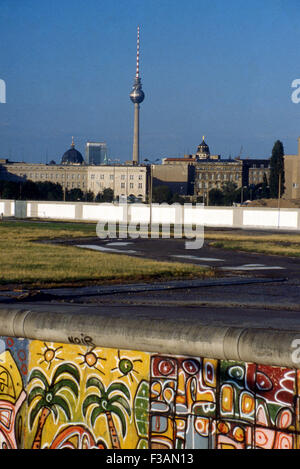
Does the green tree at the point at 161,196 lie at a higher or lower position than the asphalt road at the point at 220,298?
higher

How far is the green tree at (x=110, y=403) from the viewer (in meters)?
7.59

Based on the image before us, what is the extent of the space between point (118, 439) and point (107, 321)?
1.20m

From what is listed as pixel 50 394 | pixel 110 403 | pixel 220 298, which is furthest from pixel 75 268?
pixel 110 403

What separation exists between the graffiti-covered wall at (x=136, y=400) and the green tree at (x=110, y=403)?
0.03 feet

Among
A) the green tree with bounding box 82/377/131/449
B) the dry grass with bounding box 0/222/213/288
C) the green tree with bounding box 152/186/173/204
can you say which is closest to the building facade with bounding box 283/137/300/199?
the green tree with bounding box 152/186/173/204

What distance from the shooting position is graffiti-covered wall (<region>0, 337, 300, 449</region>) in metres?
6.66

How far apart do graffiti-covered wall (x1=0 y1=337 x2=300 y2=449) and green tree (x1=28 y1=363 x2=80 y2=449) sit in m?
0.01

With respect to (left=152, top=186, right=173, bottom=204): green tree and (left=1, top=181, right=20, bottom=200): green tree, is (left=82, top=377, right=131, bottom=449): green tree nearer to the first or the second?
(left=1, top=181, right=20, bottom=200): green tree

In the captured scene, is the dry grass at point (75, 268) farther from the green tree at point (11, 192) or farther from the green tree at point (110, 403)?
the green tree at point (11, 192)

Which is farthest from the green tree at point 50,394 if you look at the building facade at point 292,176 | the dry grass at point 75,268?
the building facade at point 292,176

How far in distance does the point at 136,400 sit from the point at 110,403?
0.35 metres

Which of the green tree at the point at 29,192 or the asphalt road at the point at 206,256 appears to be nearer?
the asphalt road at the point at 206,256

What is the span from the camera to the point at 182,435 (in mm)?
7188
